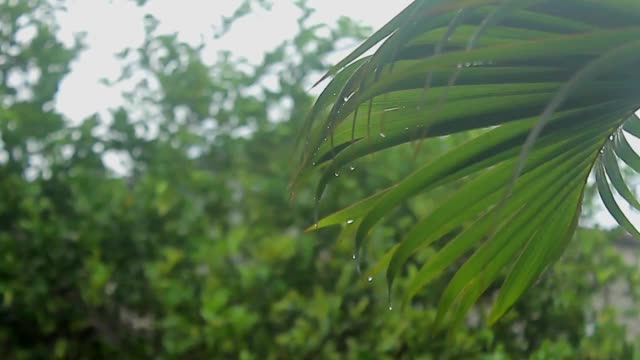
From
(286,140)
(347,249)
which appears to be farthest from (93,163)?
(347,249)

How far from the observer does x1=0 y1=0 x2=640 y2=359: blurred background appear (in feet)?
7.89

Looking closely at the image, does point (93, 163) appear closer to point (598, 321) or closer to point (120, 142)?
point (120, 142)

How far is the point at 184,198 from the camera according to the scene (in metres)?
2.47

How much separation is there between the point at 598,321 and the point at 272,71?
990 mm

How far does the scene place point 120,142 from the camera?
8.33 feet

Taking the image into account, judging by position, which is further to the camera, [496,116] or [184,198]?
[184,198]

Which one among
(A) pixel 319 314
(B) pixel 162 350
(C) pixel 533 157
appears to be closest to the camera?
(C) pixel 533 157

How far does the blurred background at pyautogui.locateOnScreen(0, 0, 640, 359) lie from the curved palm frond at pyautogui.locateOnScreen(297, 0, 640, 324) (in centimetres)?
122

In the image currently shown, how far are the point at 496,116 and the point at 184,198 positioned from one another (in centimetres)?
167

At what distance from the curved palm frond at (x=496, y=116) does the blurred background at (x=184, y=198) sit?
1225 millimetres

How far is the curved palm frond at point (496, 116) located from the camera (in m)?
0.72

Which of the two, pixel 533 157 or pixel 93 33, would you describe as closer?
pixel 533 157

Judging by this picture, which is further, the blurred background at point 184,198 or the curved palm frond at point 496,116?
the blurred background at point 184,198

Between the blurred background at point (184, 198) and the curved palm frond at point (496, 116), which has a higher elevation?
the curved palm frond at point (496, 116)
